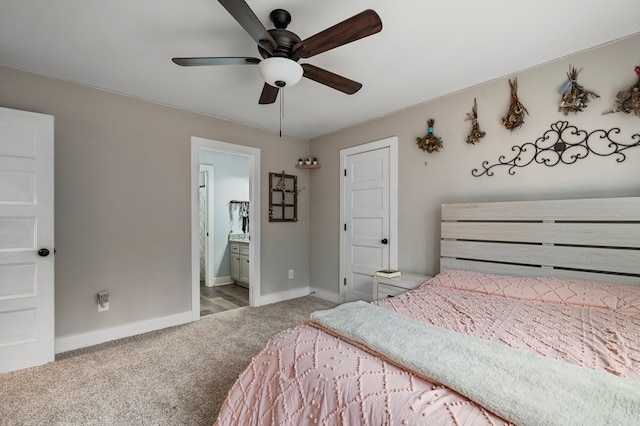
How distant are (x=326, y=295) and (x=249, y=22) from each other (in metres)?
3.44

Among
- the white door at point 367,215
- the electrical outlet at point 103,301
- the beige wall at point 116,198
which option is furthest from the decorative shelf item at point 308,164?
the electrical outlet at point 103,301

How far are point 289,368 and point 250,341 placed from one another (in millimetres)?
1763

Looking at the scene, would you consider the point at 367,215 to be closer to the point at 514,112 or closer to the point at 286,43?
the point at 514,112

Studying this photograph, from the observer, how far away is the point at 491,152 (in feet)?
8.55

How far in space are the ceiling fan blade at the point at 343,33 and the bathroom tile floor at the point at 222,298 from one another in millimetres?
3131

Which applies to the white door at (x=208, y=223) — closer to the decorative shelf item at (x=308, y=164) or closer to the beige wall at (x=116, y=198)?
the beige wall at (x=116, y=198)

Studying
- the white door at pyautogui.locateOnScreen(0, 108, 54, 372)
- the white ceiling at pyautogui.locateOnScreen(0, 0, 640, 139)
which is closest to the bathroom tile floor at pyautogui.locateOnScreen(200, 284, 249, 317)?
the white door at pyautogui.locateOnScreen(0, 108, 54, 372)

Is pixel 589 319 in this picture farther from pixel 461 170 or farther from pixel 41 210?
pixel 41 210

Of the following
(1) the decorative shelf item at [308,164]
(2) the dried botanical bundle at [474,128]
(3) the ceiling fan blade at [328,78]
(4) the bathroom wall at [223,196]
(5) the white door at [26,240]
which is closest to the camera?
(3) the ceiling fan blade at [328,78]

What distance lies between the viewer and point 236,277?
5.00 meters

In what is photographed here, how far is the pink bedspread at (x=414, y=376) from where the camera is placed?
2.86 ft

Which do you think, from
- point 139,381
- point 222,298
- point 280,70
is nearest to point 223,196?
point 222,298

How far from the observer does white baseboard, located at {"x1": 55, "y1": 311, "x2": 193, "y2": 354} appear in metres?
2.53

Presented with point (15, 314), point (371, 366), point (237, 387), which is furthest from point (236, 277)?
point (371, 366)
